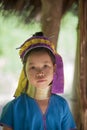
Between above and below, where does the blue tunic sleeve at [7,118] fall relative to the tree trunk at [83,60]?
below

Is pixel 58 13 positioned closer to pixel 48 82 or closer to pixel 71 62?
pixel 71 62

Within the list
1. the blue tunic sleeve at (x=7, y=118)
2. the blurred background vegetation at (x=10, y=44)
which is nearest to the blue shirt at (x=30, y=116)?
the blue tunic sleeve at (x=7, y=118)

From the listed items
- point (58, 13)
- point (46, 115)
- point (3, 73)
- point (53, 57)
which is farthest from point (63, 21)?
point (46, 115)

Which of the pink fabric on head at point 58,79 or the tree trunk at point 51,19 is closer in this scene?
the pink fabric on head at point 58,79

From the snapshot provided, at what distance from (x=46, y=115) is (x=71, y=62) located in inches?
30.5

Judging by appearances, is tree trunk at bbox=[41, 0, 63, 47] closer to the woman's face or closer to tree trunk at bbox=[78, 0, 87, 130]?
tree trunk at bbox=[78, 0, 87, 130]

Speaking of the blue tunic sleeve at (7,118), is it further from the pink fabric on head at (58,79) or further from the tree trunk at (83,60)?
the tree trunk at (83,60)

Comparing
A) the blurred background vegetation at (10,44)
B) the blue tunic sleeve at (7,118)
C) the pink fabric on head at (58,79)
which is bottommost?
the blue tunic sleeve at (7,118)

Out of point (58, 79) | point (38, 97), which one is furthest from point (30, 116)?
point (58, 79)

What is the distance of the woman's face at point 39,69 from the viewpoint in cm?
119

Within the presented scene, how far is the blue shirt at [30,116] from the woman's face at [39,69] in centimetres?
8

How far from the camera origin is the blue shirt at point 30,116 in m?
1.18

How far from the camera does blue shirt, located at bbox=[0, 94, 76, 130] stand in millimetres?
1182

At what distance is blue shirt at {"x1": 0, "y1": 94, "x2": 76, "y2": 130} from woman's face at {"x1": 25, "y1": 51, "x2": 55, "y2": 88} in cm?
8
